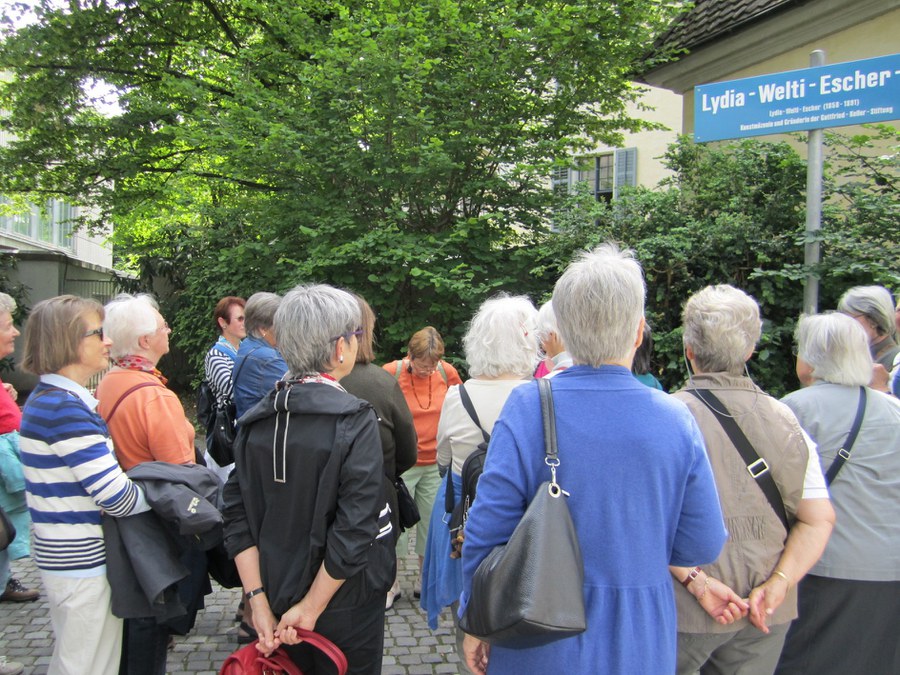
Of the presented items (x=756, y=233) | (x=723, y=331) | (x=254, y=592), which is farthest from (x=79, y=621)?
(x=756, y=233)

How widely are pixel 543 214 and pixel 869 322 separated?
14.9 ft

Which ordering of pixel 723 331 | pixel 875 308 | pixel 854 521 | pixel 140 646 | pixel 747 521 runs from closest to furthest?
pixel 747 521 < pixel 723 331 < pixel 854 521 < pixel 140 646 < pixel 875 308

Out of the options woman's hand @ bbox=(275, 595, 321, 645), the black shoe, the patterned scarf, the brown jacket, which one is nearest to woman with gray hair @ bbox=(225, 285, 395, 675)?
woman's hand @ bbox=(275, 595, 321, 645)

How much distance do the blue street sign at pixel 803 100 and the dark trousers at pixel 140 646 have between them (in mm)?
4338

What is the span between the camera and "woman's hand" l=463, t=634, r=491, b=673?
1959mm

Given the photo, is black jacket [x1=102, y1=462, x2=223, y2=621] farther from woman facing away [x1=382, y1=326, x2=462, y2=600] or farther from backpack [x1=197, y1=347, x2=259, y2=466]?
woman facing away [x1=382, y1=326, x2=462, y2=600]

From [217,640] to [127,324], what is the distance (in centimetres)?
213

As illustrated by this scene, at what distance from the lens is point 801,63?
8992 mm

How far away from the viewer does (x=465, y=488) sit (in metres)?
2.77

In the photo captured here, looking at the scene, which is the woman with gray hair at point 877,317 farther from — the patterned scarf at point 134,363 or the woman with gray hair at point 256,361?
the patterned scarf at point 134,363

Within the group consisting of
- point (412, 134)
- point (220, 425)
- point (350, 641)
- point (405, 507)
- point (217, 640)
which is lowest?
point (217, 640)

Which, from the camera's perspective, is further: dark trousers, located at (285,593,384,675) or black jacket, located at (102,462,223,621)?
black jacket, located at (102,462,223,621)

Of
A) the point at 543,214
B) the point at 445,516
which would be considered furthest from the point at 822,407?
the point at 543,214

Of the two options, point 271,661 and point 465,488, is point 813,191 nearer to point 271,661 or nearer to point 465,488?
point 465,488
